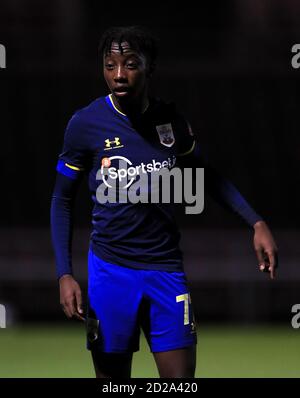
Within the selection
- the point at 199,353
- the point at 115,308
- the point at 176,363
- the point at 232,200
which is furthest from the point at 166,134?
the point at 199,353

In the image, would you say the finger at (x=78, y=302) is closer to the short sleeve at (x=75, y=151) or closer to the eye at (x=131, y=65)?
the short sleeve at (x=75, y=151)

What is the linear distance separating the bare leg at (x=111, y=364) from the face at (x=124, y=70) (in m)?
1.22

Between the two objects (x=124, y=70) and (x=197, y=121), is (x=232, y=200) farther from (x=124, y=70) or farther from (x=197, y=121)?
(x=197, y=121)

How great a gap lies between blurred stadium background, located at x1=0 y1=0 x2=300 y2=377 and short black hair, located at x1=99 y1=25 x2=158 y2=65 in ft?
22.4

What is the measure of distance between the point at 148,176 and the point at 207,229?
887cm

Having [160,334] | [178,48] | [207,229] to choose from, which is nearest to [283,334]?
[207,229]

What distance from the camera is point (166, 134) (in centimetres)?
543

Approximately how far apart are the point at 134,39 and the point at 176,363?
4.98 ft

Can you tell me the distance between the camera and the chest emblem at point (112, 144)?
17.5 feet

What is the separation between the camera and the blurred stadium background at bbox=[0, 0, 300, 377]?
13.1 m

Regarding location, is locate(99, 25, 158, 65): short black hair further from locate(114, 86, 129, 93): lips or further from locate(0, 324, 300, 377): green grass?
locate(0, 324, 300, 377): green grass

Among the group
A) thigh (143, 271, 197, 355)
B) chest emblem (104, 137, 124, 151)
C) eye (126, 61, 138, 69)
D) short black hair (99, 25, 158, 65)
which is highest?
short black hair (99, 25, 158, 65)

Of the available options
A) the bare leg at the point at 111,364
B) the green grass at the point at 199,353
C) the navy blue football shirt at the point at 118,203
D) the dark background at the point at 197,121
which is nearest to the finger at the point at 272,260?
the navy blue football shirt at the point at 118,203

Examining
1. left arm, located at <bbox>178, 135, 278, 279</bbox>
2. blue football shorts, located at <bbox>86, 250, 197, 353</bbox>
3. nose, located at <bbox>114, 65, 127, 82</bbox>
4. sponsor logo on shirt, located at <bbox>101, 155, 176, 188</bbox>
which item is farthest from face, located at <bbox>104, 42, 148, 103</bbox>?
blue football shorts, located at <bbox>86, 250, 197, 353</bbox>
